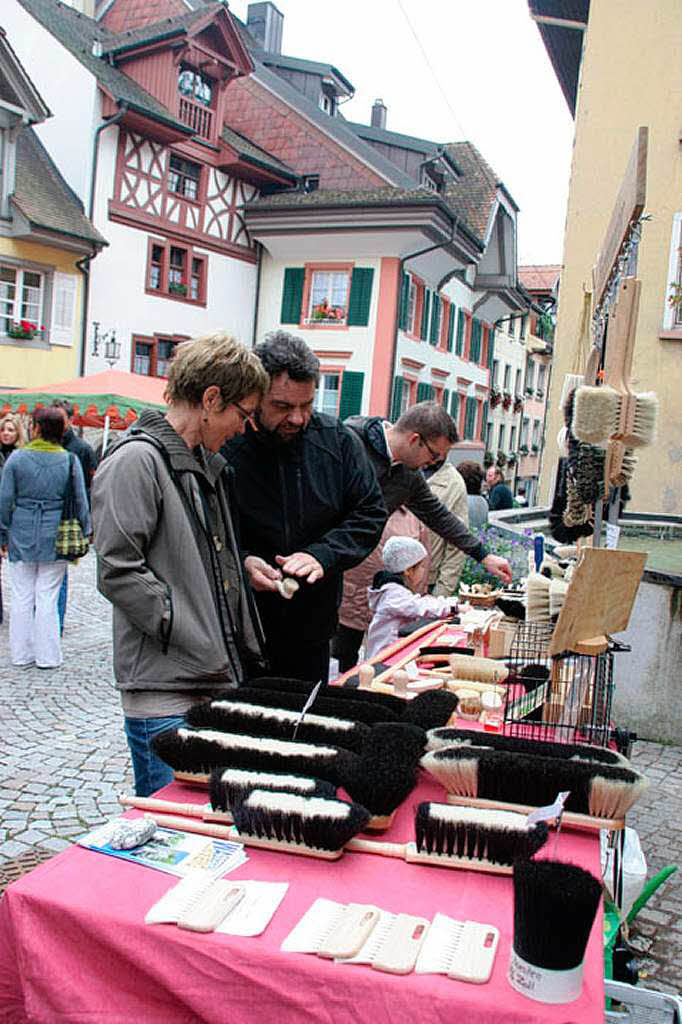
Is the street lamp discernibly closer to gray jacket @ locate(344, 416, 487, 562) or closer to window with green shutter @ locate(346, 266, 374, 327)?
window with green shutter @ locate(346, 266, 374, 327)

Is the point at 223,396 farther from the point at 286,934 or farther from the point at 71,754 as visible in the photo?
the point at 71,754

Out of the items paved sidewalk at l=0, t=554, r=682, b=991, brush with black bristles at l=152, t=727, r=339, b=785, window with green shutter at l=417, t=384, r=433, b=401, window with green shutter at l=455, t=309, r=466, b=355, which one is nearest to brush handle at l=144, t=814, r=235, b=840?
brush with black bristles at l=152, t=727, r=339, b=785

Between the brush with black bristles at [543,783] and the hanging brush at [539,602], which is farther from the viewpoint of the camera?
the hanging brush at [539,602]

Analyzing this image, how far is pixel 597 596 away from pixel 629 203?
945 millimetres

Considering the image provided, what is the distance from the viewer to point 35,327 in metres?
16.3

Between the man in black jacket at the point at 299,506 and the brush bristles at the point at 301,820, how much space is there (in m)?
0.93

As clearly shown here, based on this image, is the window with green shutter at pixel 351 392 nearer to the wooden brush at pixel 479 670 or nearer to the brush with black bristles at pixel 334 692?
the wooden brush at pixel 479 670

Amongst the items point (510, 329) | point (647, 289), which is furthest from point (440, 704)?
point (510, 329)

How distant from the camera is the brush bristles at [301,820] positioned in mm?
1584

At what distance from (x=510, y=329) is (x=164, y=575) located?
112 feet

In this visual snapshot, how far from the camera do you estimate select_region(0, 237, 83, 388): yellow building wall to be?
629 inches

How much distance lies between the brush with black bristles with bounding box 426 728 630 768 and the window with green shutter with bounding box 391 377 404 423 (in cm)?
1919

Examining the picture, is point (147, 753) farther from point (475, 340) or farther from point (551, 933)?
point (475, 340)

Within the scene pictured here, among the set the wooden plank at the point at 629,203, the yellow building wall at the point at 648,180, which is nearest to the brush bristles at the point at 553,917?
the wooden plank at the point at 629,203
